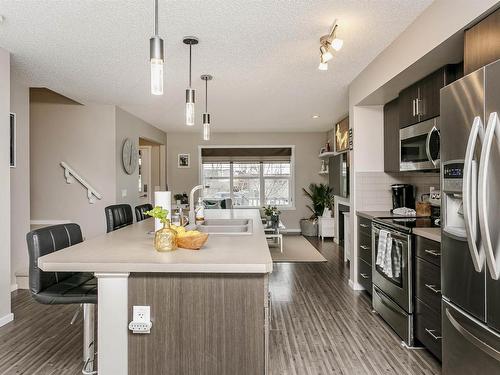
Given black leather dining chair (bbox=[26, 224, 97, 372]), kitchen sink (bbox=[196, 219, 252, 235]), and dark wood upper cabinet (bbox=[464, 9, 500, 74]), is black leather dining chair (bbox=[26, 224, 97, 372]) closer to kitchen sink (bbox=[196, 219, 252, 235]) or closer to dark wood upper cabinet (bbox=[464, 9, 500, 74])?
kitchen sink (bbox=[196, 219, 252, 235])

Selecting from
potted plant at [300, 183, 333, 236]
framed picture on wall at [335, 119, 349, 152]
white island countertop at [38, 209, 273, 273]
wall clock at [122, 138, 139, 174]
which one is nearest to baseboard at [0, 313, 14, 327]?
white island countertop at [38, 209, 273, 273]

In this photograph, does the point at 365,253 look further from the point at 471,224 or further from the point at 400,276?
the point at 471,224

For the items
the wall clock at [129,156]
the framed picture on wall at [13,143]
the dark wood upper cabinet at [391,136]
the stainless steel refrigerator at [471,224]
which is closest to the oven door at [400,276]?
the stainless steel refrigerator at [471,224]

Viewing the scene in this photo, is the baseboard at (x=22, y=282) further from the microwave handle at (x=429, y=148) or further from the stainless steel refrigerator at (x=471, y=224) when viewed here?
the microwave handle at (x=429, y=148)

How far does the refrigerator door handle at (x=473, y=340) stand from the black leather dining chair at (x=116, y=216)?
298cm

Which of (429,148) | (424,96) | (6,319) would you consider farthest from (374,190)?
(6,319)

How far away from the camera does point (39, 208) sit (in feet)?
17.3

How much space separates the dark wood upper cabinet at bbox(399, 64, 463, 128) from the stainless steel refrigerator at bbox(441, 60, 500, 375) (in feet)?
2.83

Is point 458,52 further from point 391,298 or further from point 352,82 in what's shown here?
point 391,298

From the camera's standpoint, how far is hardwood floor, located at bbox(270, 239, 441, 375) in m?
2.30

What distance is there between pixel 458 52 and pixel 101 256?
8.77 ft

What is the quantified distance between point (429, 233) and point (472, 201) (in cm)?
83

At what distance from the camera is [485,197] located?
1.53m

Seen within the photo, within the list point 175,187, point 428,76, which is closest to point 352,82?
point 428,76
